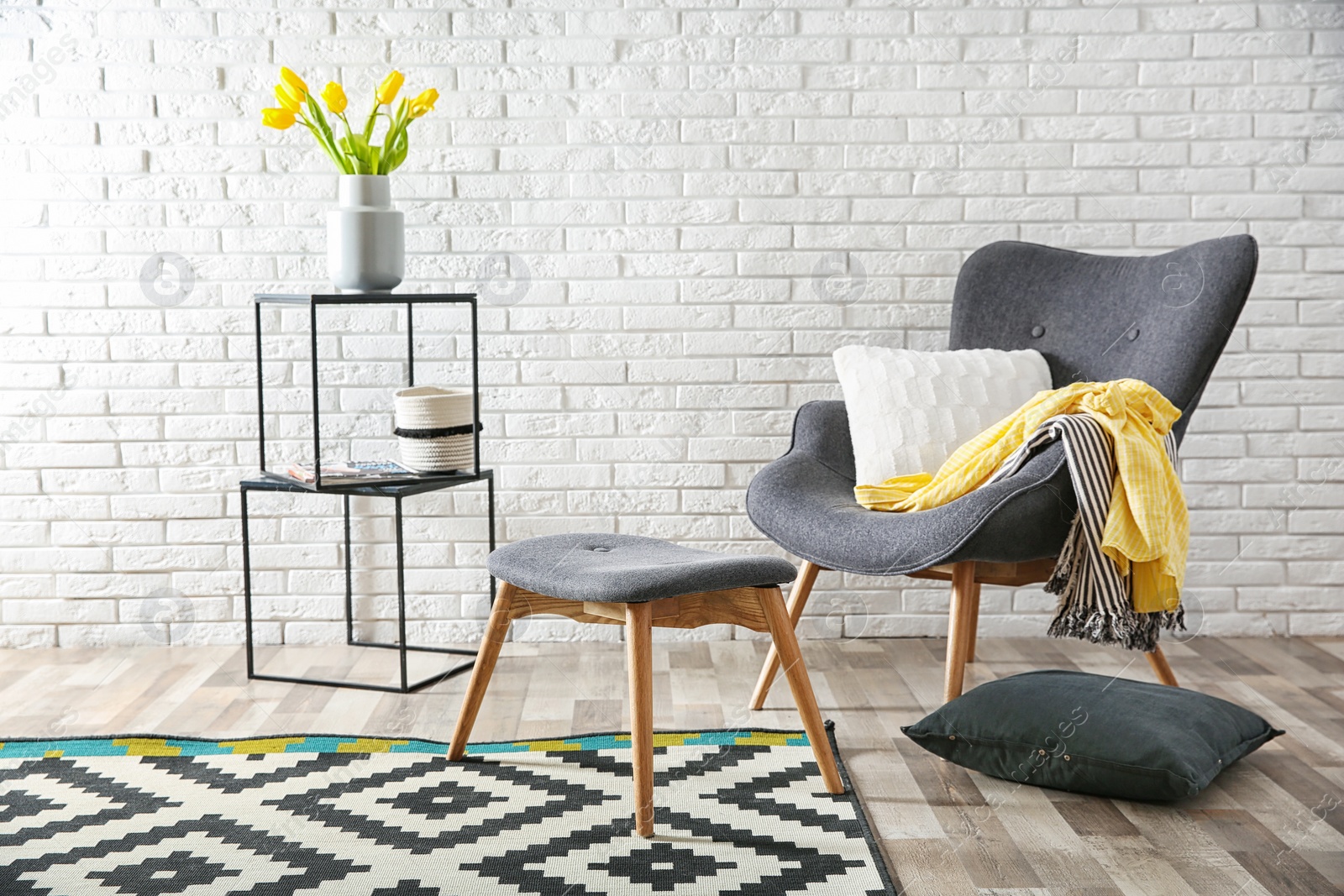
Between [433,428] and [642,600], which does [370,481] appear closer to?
[433,428]

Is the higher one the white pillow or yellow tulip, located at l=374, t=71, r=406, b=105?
yellow tulip, located at l=374, t=71, r=406, b=105

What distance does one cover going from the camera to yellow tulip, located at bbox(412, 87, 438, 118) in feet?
7.86

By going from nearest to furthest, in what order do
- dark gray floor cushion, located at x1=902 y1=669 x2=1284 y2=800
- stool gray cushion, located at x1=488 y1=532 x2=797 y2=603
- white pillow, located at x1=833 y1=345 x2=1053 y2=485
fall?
stool gray cushion, located at x1=488 y1=532 x2=797 y2=603
dark gray floor cushion, located at x1=902 y1=669 x2=1284 y2=800
white pillow, located at x1=833 y1=345 x2=1053 y2=485

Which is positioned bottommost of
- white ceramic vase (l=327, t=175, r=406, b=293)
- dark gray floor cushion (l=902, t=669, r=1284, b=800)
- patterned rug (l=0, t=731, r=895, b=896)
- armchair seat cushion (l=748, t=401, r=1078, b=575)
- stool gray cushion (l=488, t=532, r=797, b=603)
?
patterned rug (l=0, t=731, r=895, b=896)

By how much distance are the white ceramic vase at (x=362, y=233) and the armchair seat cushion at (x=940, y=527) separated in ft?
3.11

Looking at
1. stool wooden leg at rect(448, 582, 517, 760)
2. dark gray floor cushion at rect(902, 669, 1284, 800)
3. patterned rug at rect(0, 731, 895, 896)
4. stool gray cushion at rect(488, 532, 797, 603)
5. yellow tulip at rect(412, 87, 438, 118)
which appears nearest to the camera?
patterned rug at rect(0, 731, 895, 896)

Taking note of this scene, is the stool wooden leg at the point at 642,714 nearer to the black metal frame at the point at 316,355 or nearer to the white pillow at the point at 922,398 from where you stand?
the white pillow at the point at 922,398

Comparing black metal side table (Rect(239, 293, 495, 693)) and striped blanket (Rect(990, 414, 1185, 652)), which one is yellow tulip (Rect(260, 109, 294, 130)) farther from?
striped blanket (Rect(990, 414, 1185, 652))

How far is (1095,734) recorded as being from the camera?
1.87 m

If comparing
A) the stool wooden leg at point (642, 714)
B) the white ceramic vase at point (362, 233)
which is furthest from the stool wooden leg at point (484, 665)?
the white ceramic vase at point (362, 233)

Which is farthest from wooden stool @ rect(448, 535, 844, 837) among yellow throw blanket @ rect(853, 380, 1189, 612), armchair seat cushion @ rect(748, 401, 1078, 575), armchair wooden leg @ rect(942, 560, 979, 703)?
yellow throw blanket @ rect(853, 380, 1189, 612)

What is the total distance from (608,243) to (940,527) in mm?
A: 1173

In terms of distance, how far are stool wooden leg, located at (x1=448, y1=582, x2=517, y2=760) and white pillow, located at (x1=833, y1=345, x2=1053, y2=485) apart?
0.78 meters

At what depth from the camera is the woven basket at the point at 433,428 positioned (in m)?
2.48
